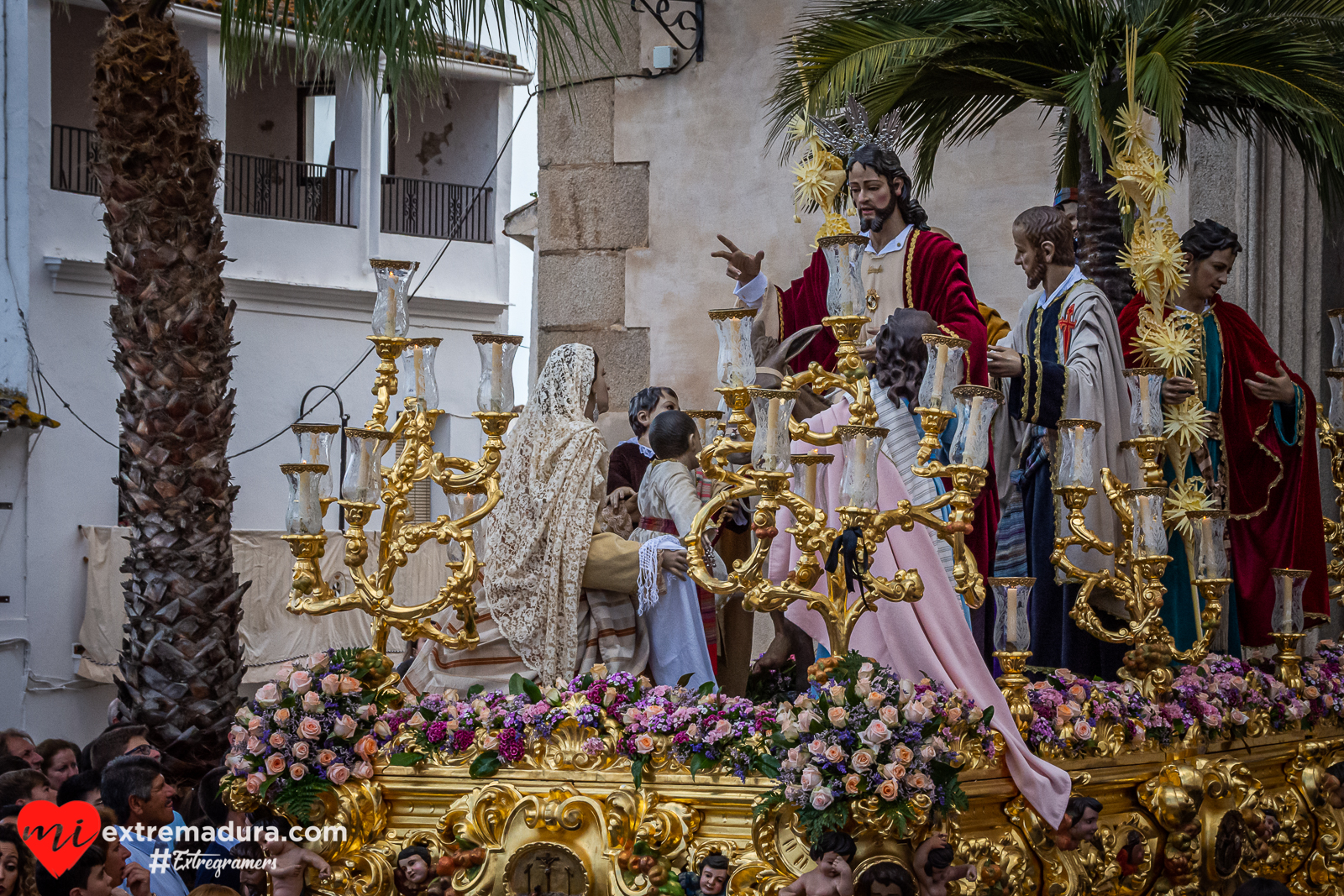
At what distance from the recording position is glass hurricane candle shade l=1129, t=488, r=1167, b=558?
5.47 m

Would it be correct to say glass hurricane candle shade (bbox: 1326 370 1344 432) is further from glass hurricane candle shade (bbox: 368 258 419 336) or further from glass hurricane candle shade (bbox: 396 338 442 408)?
glass hurricane candle shade (bbox: 368 258 419 336)

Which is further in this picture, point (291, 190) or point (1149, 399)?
point (291, 190)

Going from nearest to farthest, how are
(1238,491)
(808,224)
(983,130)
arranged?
1. (1238,491)
2. (983,130)
3. (808,224)

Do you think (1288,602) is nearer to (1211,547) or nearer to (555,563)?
(1211,547)

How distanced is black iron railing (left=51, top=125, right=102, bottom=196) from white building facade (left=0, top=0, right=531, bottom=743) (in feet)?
0.11

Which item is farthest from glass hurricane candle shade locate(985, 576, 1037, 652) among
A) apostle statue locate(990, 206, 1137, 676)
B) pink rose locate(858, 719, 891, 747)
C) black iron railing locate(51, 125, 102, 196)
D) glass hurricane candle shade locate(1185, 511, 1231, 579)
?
black iron railing locate(51, 125, 102, 196)

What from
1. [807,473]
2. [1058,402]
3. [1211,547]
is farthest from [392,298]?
[1211,547]

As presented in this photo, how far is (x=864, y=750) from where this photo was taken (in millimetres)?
4223

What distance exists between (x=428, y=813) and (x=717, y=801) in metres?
0.90

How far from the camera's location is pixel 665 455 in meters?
5.75

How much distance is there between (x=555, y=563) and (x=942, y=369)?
145 cm

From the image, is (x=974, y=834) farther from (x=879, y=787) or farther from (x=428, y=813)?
(x=428, y=813)

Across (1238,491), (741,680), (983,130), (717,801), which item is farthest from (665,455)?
(983,130)

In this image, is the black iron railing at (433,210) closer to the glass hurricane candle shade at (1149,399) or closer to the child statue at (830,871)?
the glass hurricane candle shade at (1149,399)
